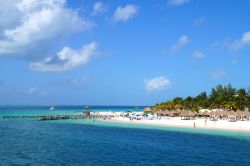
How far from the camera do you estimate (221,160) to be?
31.6m

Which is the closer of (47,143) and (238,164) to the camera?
(238,164)

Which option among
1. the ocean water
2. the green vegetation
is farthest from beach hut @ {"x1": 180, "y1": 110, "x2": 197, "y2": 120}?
the ocean water

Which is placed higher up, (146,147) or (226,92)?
(226,92)

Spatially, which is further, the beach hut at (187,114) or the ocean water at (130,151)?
the beach hut at (187,114)

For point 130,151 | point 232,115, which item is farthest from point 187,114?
point 130,151

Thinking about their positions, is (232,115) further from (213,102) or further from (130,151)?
(130,151)

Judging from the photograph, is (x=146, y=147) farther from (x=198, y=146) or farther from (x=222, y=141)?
(x=222, y=141)

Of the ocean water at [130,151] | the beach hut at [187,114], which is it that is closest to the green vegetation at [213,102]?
the beach hut at [187,114]

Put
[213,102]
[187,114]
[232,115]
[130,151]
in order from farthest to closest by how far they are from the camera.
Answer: [213,102] < [187,114] < [232,115] < [130,151]

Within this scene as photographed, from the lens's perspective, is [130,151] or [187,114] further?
[187,114]

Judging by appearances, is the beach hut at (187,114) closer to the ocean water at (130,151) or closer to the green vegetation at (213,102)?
the green vegetation at (213,102)

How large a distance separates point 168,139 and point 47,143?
14.8 meters

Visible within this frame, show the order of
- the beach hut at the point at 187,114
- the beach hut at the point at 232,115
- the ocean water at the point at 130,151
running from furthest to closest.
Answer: the beach hut at the point at 187,114, the beach hut at the point at 232,115, the ocean water at the point at 130,151

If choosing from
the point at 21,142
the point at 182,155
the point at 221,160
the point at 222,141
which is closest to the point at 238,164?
the point at 221,160
